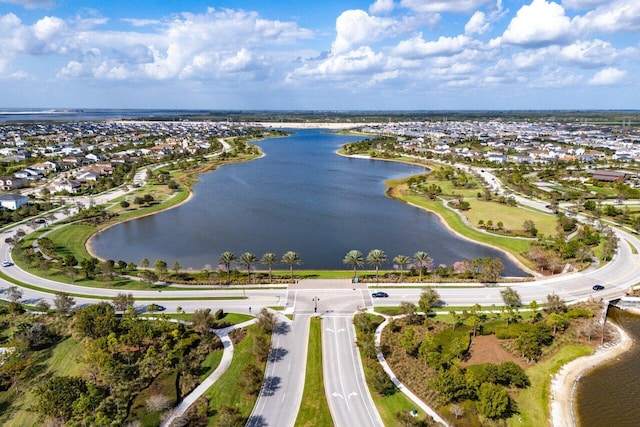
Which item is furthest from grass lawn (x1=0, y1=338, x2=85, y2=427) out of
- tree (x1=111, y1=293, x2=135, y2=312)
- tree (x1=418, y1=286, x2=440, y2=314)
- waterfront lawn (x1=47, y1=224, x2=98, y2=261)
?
tree (x1=418, y1=286, x2=440, y2=314)

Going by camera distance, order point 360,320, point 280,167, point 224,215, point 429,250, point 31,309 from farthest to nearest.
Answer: point 280,167
point 224,215
point 429,250
point 31,309
point 360,320

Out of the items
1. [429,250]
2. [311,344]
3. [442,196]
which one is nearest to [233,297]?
[311,344]

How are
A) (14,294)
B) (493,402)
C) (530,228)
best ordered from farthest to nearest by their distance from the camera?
(530,228) → (14,294) → (493,402)

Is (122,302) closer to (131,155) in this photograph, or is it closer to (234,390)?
(234,390)

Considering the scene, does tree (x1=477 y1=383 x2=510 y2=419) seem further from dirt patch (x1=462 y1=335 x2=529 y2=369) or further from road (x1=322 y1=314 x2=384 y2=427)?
road (x1=322 y1=314 x2=384 y2=427)

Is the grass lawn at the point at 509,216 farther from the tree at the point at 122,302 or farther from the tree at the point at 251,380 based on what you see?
the tree at the point at 122,302

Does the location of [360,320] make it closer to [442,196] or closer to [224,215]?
[224,215]

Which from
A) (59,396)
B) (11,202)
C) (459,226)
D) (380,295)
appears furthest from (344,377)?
(11,202)
